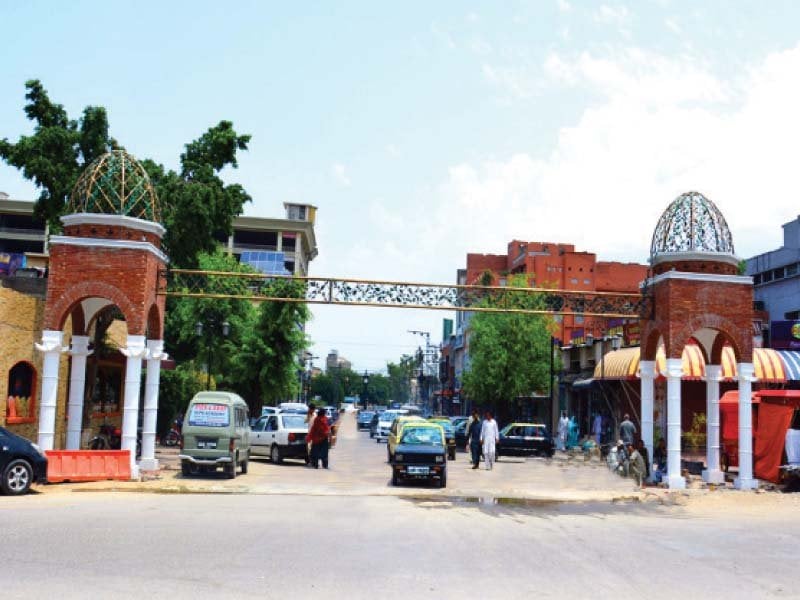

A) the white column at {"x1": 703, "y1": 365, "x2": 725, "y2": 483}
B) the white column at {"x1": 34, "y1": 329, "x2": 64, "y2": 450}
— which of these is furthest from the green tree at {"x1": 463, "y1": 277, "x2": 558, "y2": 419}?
the white column at {"x1": 34, "y1": 329, "x2": 64, "y2": 450}

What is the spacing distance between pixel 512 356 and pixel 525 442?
586 inches

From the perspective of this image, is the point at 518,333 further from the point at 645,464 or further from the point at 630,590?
the point at 630,590

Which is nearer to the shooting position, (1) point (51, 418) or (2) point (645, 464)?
(1) point (51, 418)

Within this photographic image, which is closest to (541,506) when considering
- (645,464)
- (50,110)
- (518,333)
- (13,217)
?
(645,464)

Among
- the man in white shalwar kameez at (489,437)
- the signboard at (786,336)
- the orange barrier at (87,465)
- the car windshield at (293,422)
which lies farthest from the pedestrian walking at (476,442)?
the signboard at (786,336)

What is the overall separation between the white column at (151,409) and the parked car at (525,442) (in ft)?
55.5

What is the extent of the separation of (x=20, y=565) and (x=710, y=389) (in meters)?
19.9

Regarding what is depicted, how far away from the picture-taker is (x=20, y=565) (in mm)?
8867

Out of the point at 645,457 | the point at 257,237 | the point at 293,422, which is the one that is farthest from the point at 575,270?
the point at 645,457

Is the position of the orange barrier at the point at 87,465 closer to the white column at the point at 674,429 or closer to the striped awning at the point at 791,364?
the white column at the point at 674,429

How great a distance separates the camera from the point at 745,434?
71.8 ft

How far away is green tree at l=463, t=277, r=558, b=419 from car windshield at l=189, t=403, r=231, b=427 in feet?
96.9

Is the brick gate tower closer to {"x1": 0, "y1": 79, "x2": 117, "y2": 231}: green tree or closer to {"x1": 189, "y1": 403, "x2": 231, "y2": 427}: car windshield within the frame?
{"x1": 189, "y1": 403, "x2": 231, "y2": 427}: car windshield

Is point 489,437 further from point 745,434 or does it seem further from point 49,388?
point 49,388
